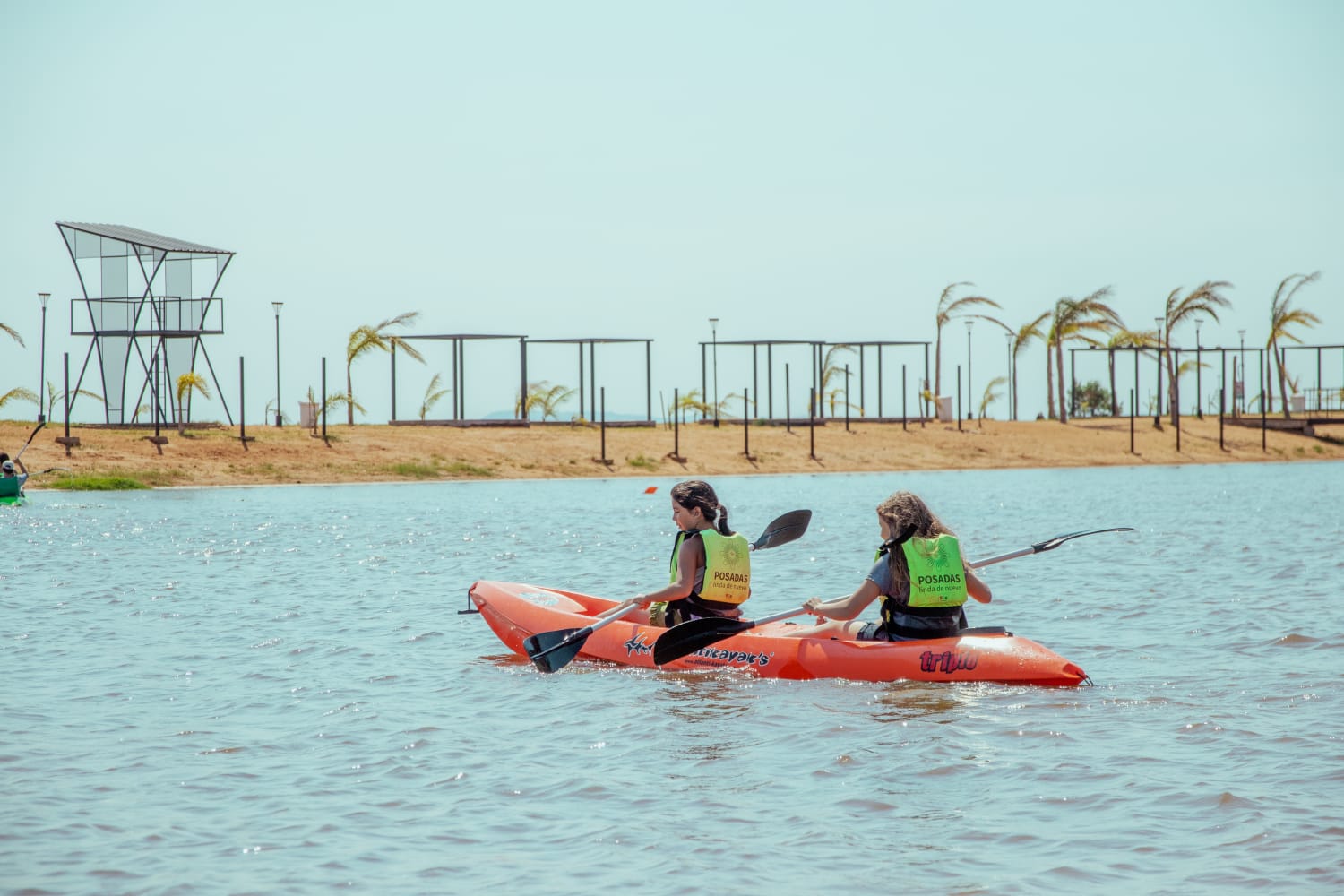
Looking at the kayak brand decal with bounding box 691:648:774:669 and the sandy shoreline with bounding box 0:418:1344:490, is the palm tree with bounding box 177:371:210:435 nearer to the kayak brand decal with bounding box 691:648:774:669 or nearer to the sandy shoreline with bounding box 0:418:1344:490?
the sandy shoreline with bounding box 0:418:1344:490

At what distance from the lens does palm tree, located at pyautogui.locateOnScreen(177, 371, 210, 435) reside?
125 ft

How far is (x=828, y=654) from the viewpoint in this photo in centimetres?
891

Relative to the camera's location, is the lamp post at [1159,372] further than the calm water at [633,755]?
Yes

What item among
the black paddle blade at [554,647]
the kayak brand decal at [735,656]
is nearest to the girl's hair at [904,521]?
the kayak brand decal at [735,656]

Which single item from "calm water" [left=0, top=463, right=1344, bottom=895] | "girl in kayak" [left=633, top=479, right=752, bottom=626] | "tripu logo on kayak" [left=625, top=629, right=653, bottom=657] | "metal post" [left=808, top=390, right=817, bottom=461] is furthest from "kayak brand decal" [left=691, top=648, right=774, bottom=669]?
"metal post" [left=808, top=390, right=817, bottom=461]

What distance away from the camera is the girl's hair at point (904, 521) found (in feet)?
27.3

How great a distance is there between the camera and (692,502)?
916 cm

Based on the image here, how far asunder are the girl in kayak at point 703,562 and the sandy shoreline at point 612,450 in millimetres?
26689

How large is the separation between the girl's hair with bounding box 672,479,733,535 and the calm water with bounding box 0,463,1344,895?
1.06 m

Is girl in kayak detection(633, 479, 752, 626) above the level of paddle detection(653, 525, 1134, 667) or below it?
above

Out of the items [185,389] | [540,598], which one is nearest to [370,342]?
[185,389]

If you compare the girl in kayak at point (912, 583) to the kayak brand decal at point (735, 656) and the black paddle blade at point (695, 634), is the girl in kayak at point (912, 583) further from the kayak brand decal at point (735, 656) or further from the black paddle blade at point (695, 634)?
the black paddle blade at point (695, 634)

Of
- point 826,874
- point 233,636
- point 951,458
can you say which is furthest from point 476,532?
point 951,458

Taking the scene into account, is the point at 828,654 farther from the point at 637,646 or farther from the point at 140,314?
the point at 140,314
